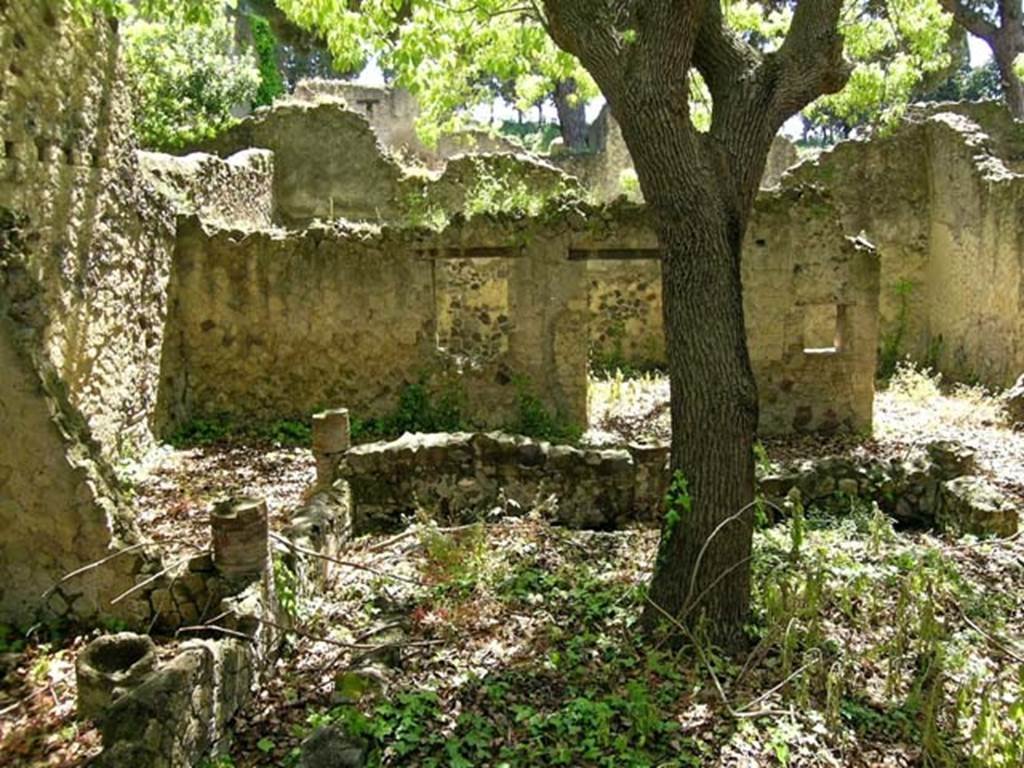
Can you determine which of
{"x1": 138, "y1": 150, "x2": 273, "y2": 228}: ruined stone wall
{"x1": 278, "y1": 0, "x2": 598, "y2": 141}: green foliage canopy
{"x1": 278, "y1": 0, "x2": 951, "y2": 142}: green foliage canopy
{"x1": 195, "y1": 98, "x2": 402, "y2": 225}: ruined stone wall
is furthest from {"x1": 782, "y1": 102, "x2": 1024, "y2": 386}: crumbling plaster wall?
{"x1": 138, "y1": 150, "x2": 273, "y2": 228}: ruined stone wall

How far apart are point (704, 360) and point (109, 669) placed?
3.34 metres

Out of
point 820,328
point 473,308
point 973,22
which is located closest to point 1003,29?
point 973,22

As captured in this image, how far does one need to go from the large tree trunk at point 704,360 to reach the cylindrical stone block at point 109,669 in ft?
8.80

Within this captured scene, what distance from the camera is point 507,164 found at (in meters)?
15.3

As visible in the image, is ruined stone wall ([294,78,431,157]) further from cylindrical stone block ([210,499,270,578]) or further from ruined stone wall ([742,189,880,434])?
cylindrical stone block ([210,499,270,578])

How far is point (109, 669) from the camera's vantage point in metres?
3.94

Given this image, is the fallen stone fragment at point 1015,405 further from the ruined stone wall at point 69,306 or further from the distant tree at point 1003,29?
the distant tree at point 1003,29

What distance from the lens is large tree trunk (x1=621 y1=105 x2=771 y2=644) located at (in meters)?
4.56

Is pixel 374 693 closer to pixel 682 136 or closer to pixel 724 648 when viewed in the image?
pixel 724 648

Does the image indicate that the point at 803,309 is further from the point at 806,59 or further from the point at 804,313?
the point at 806,59

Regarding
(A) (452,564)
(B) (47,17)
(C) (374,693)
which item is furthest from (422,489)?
(B) (47,17)

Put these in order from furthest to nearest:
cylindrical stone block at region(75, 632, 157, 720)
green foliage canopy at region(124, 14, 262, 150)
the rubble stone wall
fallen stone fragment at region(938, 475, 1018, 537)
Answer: green foliage canopy at region(124, 14, 262, 150) < the rubble stone wall < fallen stone fragment at region(938, 475, 1018, 537) < cylindrical stone block at region(75, 632, 157, 720)

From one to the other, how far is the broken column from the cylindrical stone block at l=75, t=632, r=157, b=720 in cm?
322

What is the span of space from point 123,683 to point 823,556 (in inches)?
159
